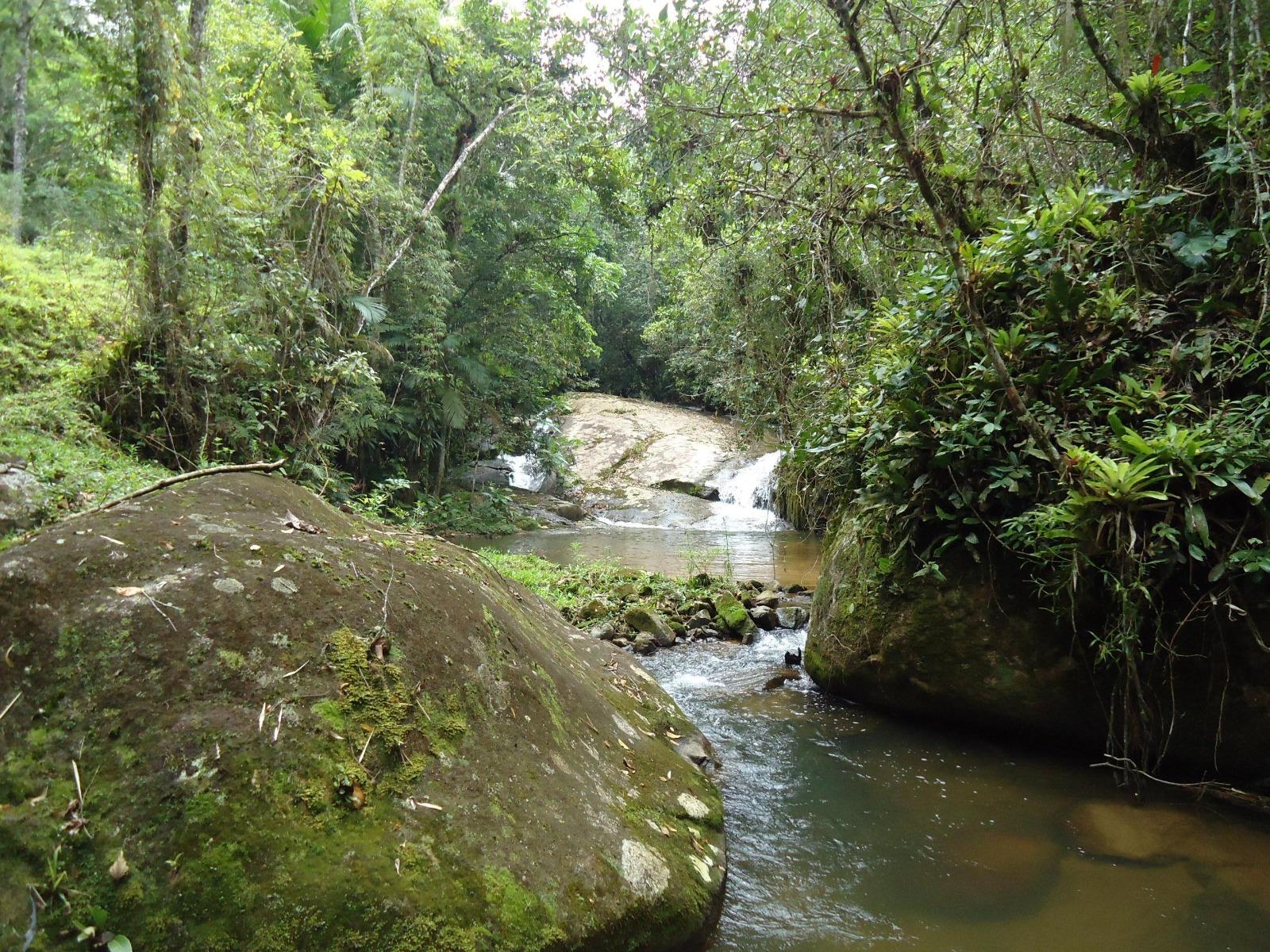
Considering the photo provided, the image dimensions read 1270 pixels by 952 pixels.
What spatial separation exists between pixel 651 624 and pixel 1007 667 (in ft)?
10.9

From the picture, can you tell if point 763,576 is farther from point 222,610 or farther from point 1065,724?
point 222,610

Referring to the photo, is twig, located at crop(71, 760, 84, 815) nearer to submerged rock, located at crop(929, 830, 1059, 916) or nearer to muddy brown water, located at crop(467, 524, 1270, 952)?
muddy brown water, located at crop(467, 524, 1270, 952)

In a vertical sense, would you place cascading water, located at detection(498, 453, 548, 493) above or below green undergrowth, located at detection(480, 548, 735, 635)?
above

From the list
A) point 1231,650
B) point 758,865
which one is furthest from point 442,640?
point 1231,650

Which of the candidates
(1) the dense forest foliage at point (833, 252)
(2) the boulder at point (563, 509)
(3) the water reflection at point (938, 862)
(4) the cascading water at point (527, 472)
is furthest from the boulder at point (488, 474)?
(3) the water reflection at point (938, 862)

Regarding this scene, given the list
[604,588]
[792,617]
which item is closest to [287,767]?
[792,617]

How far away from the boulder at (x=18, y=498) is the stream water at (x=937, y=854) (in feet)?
13.8

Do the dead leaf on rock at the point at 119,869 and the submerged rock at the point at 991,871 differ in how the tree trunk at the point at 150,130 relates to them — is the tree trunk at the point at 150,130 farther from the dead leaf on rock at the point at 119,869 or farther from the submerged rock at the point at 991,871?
the submerged rock at the point at 991,871

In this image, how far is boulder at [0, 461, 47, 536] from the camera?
378 cm

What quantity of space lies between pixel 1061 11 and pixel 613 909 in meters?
5.32

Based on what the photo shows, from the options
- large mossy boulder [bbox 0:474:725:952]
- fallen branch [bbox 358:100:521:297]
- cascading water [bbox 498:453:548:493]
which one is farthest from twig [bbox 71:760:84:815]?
cascading water [bbox 498:453:548:493]

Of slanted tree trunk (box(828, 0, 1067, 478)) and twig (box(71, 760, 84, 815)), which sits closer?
twig (box(71, 760, 84, 815))

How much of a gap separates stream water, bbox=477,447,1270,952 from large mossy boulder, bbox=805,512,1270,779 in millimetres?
217

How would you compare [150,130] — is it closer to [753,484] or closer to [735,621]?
[735,621]
